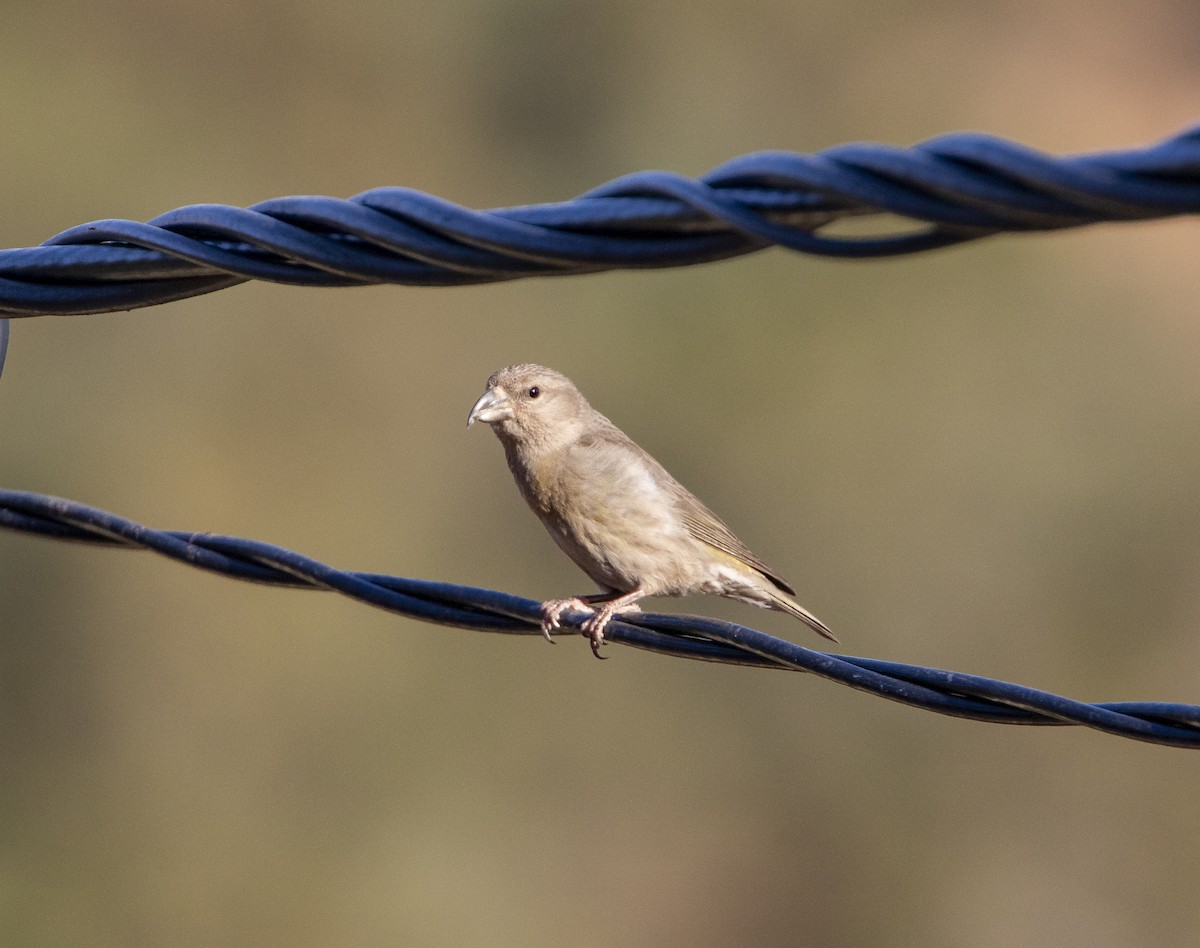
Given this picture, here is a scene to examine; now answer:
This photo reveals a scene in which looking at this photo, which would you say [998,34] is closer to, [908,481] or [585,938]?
[908,481]

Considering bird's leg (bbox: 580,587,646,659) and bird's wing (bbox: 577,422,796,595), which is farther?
bird's wing (bbox: 577,422,796,595)

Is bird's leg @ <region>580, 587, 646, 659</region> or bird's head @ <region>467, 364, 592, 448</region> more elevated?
bird's head @ <region>467, 364, 592, 448</region>

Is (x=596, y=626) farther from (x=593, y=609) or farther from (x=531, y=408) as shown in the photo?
(x=531, y=408)

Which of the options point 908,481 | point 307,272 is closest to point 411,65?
point 908,481

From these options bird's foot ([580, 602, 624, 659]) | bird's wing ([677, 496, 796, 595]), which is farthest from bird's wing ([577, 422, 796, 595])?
bird's foot ([580, 602, 624, 659])

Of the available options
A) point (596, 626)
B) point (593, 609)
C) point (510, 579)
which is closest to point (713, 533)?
point (593, 609)

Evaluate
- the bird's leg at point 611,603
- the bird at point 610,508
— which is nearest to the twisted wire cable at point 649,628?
the bird's leg at point 611,603

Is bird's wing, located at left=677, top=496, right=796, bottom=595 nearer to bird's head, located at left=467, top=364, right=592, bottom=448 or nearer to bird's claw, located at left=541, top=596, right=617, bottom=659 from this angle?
bird's head, located at left=467, top=364, right=592, bottom=448
